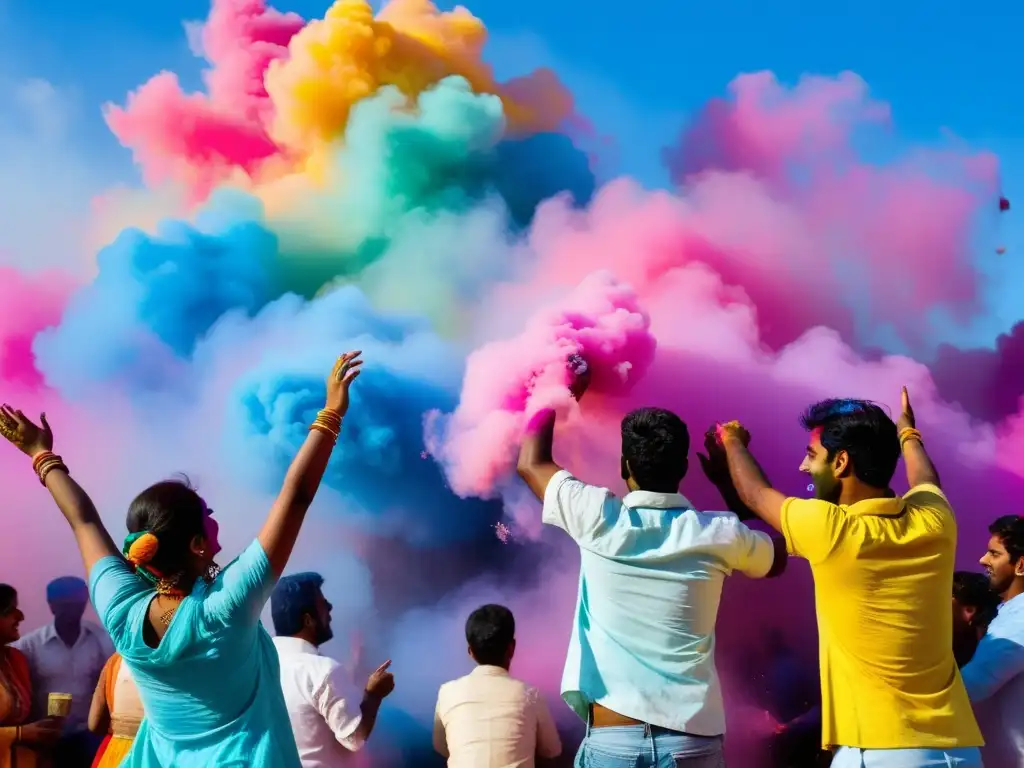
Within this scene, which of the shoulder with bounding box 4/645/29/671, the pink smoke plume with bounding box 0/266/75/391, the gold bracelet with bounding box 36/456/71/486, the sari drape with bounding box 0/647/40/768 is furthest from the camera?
the pink smoke plume with bounding box 0/266/75/391

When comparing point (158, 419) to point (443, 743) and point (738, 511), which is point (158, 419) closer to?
point (443, 743)

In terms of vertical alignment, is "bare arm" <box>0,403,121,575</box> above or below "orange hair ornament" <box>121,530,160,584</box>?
above

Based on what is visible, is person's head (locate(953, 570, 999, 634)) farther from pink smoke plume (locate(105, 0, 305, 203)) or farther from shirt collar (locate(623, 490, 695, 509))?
pink smoke plume (locate(105, 0, 305, 203))

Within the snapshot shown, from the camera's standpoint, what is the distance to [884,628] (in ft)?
7.63

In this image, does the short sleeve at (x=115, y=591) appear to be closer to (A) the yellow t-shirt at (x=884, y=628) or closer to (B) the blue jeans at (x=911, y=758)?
(A) the yellow t-shirt at (x=884, y=628)

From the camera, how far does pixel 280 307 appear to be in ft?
14.4

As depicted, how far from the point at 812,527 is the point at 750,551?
0.51ft

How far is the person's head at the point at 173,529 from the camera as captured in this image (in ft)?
6.93

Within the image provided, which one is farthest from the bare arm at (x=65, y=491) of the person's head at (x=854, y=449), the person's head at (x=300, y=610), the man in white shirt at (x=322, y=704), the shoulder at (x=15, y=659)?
the shoulder at (x=15, y=659)

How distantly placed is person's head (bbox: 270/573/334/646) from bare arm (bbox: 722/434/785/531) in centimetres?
144

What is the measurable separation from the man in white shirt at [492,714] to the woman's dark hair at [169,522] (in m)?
1.22

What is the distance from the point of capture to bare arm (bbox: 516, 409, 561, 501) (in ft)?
8.48

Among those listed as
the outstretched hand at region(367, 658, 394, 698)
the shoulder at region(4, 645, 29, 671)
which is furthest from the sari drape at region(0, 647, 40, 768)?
the outstretched hand at region(367, 658, 394, 698)

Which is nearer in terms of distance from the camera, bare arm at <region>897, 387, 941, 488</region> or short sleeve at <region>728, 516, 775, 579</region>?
short sleeve at <region>728, 516, 775, 579</region>
